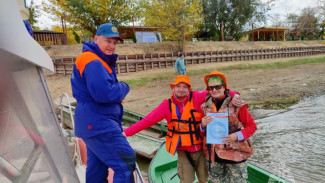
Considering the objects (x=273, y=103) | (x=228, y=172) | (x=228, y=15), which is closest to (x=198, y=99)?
(x=228, y=172)

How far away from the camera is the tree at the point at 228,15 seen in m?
36.6

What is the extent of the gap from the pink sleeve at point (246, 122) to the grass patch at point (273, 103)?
359 inches

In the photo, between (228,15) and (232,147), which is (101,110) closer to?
(232,147)

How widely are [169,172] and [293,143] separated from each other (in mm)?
5123

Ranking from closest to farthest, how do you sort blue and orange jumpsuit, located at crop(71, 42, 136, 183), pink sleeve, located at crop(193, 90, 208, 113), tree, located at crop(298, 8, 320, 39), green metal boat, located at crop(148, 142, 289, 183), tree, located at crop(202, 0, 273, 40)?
blue and orange jumpsuit, located at crop(71, 42, 136, 183) < pink sleeve, located at crop(193, 90, 208, 113) < green metal boat, located at crop(148, 142, 289, 183) < tree, located at crop(202, 0, 273, 40) < tree, located at crop(298, 8, 320, 39)

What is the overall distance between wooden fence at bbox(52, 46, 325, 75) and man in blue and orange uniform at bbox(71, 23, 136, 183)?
57.2 ft

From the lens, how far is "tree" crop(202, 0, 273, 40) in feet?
120

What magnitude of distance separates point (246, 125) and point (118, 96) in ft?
5.24

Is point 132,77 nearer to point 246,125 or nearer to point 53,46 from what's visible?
point 53,46

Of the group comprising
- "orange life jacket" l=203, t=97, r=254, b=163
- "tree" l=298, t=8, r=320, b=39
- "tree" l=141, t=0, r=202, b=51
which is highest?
"tree" l=298, t=8, r=320, b=39

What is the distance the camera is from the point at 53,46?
2367cm

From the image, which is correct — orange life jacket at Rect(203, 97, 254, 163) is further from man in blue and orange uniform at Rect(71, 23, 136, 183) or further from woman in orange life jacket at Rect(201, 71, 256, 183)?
man in blue and orange uniform at Rect(71, 23, 136, 183)

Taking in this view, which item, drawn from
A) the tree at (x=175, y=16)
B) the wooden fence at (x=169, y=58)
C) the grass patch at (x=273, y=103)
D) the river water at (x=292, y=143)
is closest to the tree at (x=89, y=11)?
the tree at (x=175, y=16)

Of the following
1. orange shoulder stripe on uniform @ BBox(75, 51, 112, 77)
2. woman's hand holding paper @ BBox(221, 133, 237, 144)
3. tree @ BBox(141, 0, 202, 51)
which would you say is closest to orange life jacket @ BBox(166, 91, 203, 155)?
woman's hand holding paper @ BBox(221, 133, 237, 144)
